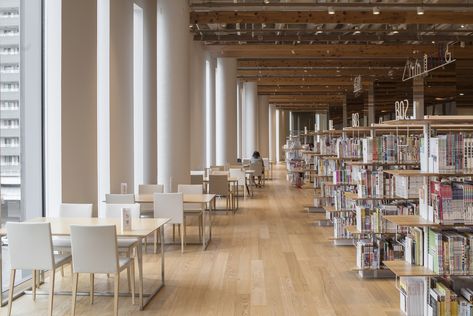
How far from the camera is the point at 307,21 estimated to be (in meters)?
11.9

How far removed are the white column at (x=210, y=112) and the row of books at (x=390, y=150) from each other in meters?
10.7

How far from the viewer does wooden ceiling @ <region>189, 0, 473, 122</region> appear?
463 inches

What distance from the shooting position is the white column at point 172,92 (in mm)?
10117

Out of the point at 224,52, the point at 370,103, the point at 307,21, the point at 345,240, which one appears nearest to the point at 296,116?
the point at 370,103


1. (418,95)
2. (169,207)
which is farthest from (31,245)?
(418,95)

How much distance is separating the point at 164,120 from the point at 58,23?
3532 millimetres

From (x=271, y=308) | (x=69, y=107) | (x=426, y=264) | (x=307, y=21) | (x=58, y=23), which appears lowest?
(x=271, y=308)

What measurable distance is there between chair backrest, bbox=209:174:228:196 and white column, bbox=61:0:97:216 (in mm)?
4296

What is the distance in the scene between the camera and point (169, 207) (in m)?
7.84

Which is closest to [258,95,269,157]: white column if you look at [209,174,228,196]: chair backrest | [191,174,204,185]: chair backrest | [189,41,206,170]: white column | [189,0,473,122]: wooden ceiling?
[189,0,473,122]: wooden ceiling

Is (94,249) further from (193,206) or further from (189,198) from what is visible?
(193,206)

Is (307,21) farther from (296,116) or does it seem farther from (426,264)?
(296,116)

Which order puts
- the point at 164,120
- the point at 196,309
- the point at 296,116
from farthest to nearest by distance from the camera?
1. the point at 296,116
2. the point at 164,120
3. the point at 196,309

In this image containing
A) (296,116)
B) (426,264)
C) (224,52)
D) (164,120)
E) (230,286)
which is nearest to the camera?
(426,264)
